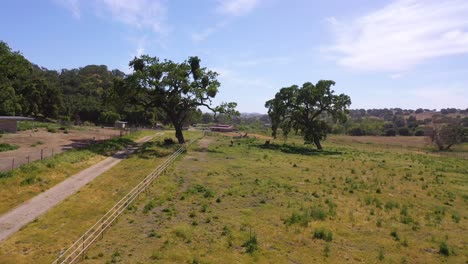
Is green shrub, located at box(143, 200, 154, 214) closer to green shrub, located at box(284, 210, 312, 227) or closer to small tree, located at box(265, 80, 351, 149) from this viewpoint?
green shrub, located at box(284, 210, 312, 227)

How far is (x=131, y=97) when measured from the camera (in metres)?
51.5

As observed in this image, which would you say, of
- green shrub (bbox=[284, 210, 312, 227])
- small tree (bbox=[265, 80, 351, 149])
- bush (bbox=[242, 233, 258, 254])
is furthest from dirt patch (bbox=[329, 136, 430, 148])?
bush (bbox=[242, 233, 258, 254])

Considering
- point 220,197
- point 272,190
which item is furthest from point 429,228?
point 220,197

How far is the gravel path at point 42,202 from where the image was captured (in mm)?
17406

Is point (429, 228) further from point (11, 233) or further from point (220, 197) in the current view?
point (11, 233)

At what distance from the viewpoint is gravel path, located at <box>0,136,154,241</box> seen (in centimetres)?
1741

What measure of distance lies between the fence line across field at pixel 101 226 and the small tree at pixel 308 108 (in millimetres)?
34982

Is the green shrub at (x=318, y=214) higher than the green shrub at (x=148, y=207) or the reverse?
higher

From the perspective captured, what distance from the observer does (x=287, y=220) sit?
65.7ft

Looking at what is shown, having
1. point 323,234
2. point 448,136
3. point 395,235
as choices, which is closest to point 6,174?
point 323,234

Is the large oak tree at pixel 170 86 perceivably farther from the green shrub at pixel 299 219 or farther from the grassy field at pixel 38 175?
the green shrub at pixel 299 219

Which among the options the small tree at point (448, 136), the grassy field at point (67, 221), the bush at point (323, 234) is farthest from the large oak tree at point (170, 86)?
the small tree at point (448, 136)

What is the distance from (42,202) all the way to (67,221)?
12.8ft

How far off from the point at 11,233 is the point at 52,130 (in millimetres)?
45743
